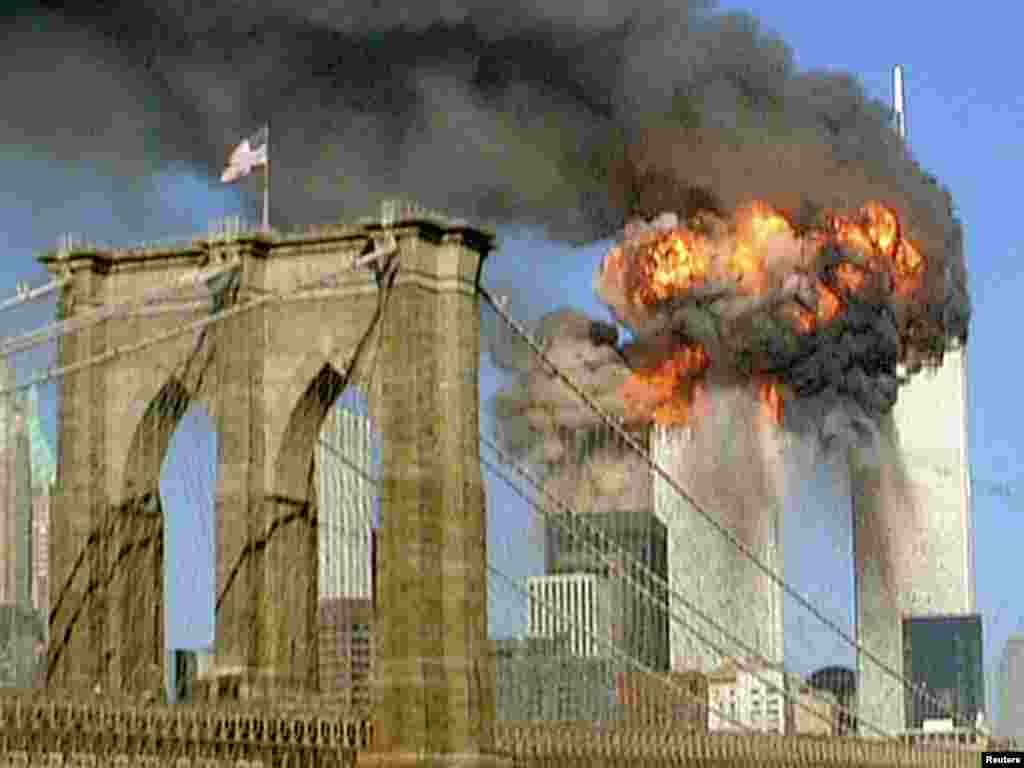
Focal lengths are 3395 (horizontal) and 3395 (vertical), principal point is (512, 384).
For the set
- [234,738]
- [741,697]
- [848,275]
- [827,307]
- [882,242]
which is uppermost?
[882,242]

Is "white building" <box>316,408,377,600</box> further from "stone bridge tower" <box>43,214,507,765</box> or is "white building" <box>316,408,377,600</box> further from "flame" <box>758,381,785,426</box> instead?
"flame" <box>758,381,785,426</box>

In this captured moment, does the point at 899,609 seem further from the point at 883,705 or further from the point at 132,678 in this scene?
the point at 132,678

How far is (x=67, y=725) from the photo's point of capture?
56.8m

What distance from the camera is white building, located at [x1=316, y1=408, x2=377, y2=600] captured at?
68.1 meters

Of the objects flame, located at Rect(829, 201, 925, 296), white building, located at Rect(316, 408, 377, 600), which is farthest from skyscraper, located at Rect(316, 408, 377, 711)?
flame, located at Rect(829, 201, 925, 296)

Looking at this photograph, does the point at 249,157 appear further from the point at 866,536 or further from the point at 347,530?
the point at 866,536

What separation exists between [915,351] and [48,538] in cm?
4845

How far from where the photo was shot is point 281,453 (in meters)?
64.8

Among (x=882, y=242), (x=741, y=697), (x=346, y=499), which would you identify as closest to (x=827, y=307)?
(x=882, y=242)

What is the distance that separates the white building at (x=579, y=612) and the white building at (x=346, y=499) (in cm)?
875

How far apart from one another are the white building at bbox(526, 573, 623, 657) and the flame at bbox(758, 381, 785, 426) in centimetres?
1376

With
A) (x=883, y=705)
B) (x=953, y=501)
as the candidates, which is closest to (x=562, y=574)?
(x=883, y=705)

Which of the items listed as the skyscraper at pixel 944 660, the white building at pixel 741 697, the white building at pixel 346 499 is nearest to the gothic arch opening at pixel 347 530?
the white building at pixel 346 499

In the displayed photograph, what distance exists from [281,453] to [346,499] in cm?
527
